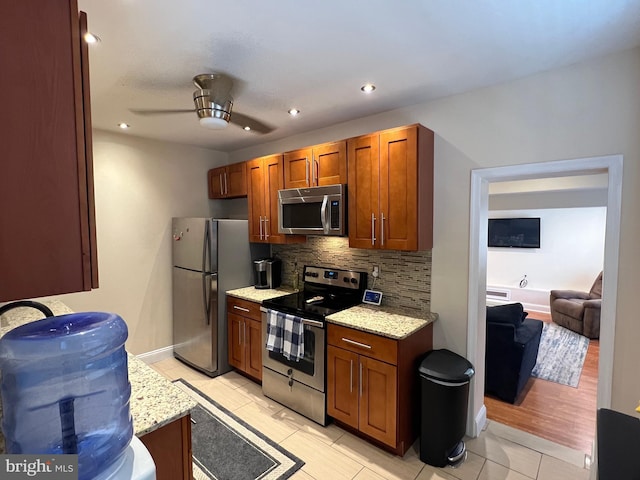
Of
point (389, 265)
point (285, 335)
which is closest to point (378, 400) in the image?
point (285, 335)

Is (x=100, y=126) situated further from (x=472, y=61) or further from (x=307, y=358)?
(x=472, y=61)

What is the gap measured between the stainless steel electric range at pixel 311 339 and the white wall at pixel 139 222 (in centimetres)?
161

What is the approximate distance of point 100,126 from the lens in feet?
10.1

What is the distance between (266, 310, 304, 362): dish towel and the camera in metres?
2.62

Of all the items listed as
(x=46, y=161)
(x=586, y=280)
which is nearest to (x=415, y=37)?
(x=46, y=161)

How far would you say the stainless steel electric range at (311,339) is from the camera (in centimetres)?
254

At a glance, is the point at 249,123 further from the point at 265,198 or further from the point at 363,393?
the point at 363,393

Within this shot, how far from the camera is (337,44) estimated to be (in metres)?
1.71

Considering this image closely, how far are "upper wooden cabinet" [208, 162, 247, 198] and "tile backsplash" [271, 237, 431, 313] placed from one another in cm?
104

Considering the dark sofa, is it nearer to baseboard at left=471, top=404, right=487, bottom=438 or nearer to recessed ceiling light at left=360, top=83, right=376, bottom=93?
baseboard at left=471, top=404, right=487, bottom=438

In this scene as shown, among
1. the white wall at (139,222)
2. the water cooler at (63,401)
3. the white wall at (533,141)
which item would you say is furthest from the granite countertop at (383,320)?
the white wall at (139,222)

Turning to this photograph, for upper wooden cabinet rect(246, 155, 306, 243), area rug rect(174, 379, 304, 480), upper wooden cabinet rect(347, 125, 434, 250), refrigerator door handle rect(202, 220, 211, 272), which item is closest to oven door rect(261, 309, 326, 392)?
area rug rect(174, 379, 304, 480)

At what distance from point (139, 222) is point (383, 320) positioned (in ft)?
9.44

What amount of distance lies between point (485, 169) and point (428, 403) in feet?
5.56
